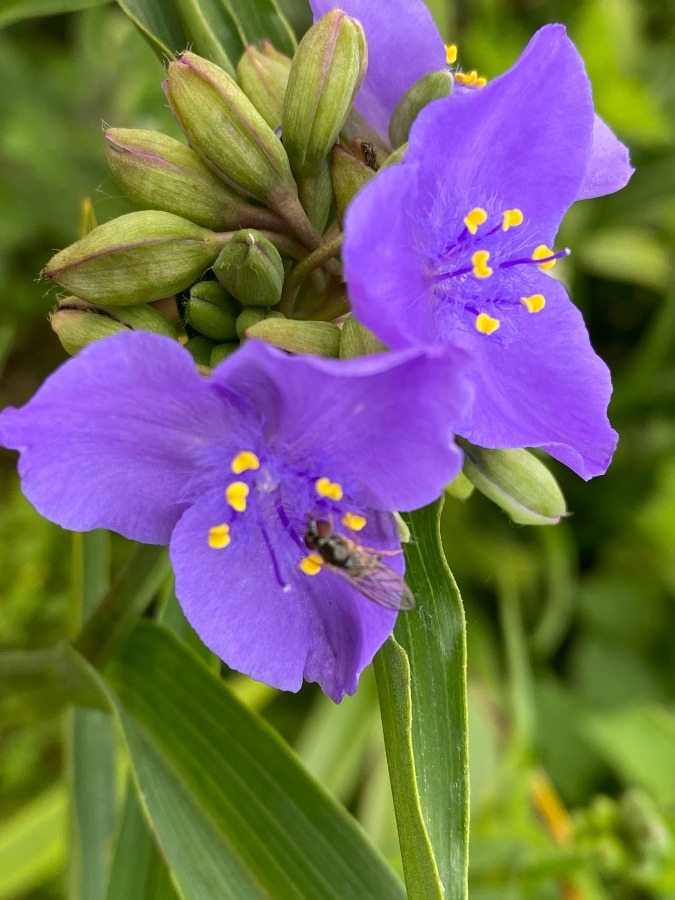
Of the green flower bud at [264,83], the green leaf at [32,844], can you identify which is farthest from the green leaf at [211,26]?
the green leaf at [32,844]

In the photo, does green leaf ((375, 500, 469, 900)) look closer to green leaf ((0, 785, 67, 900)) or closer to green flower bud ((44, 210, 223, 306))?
green flower bud ((44, 210, 223, 306))

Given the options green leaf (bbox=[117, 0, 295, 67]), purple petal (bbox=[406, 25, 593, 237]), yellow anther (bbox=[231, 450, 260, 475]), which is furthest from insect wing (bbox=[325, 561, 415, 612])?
green leaf (bbox=[117, 0, 295, 67])

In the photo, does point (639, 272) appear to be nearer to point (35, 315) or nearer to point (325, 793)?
point (35, 315)

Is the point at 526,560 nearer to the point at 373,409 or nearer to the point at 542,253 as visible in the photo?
the point at 542,253

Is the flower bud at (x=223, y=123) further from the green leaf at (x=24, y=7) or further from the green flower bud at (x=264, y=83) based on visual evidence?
the green leaf at (x=24, y=7)

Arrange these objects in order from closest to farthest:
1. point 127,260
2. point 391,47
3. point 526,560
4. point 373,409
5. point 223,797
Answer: point 373,409 < point 127,260 < point 391,47 < point 223,797 < point 526,560

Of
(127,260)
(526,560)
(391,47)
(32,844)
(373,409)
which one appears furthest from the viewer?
(526,560)

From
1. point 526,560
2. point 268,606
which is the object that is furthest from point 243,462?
point 526,560
